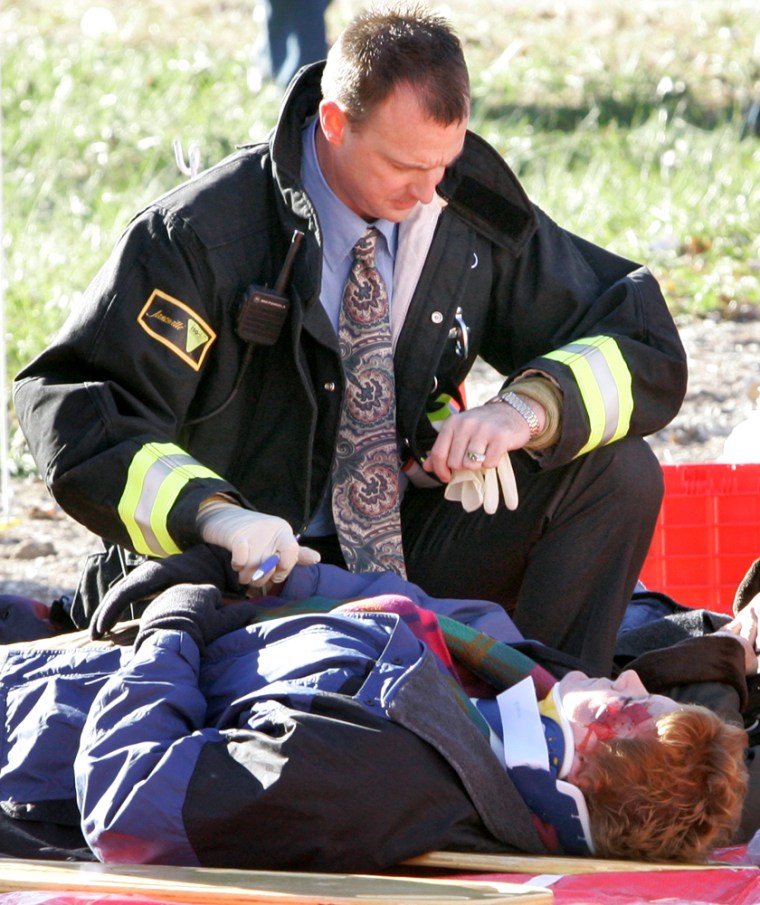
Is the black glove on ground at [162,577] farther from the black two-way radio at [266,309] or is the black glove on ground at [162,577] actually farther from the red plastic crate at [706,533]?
the red plastic crate at [706,533]

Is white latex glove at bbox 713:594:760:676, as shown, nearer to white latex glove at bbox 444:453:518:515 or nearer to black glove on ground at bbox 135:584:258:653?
white latex glove at bbox 444:453:518:515

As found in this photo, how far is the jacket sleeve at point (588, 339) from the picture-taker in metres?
3.61

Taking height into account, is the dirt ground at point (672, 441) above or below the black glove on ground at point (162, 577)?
below

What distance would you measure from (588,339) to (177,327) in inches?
36.7

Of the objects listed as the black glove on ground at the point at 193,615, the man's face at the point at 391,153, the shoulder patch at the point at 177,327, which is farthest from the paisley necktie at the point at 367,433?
the black glove on ground at the point at 193,615

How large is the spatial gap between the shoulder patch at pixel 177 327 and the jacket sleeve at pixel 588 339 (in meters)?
0.72

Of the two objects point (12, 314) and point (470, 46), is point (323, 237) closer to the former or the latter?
point (12, 314)

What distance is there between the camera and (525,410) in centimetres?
354

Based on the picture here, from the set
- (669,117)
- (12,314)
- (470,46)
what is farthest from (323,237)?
(470,46)

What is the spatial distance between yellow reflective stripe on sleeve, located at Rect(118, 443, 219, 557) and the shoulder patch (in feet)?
0.88

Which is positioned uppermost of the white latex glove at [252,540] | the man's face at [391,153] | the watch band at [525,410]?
the man's face at [391,153]

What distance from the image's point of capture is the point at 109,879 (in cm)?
252

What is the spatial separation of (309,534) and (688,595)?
3.96 feet

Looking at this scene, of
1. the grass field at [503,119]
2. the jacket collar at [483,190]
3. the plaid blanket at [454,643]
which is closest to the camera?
the plaid blanket at [454,643]
